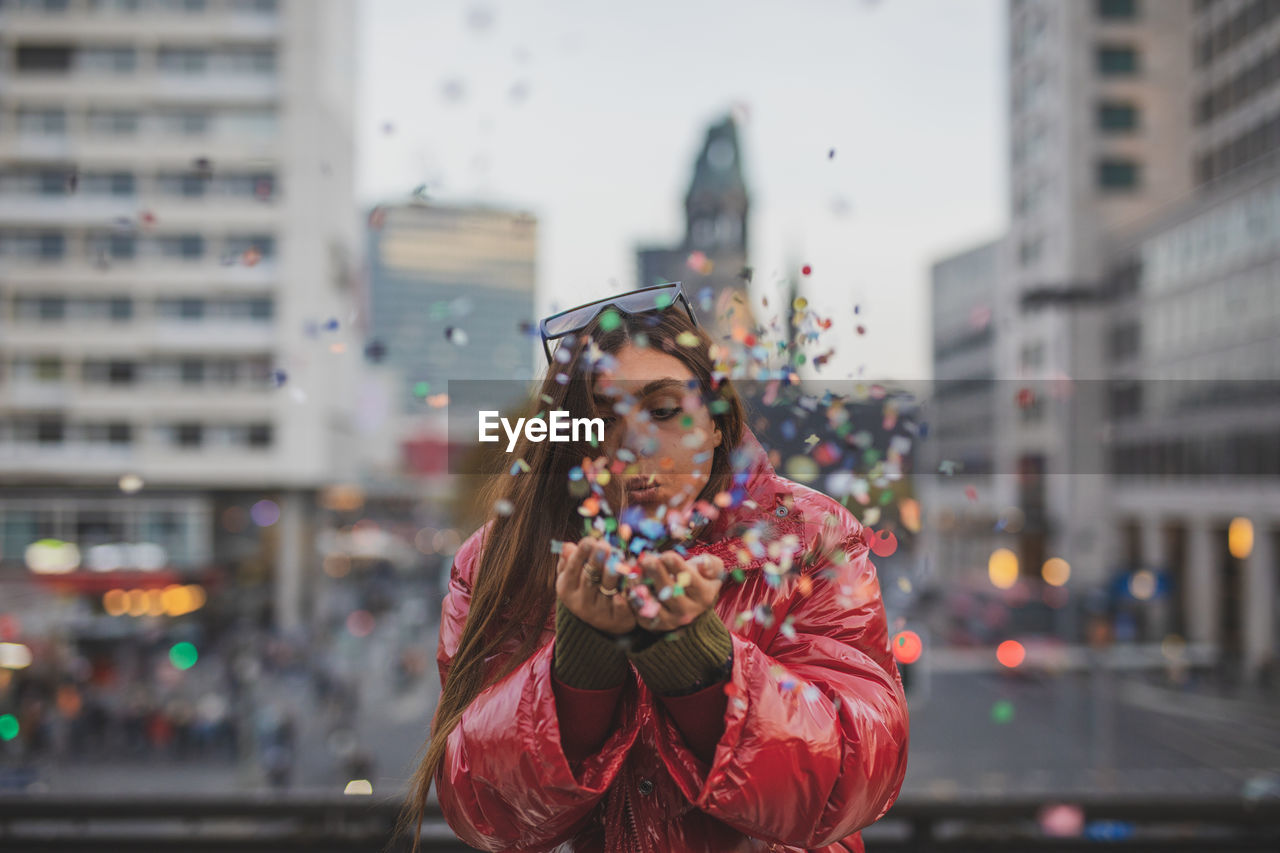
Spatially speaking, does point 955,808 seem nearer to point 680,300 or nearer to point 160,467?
point 680,300

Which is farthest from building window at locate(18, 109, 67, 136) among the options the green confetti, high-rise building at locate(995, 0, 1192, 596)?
high-rise building at locate(995, 0, 1192, 596)

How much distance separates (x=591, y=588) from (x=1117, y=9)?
124ft

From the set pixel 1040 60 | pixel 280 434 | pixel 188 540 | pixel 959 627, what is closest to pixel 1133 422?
pixel 959 627

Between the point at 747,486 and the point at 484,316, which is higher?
the point at 484,316

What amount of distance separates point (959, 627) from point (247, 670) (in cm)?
2429

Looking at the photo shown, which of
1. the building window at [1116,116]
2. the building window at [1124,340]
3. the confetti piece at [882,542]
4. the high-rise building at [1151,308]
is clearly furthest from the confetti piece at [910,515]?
the building window at [1116,116]

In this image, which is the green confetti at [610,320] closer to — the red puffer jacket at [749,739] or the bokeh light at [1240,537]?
the red puffer jacket at [749,739]

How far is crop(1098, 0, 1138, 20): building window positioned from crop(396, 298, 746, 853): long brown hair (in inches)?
1452

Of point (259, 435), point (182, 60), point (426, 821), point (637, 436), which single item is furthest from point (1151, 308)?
point (182, 60)

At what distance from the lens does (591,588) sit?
44.4 inches

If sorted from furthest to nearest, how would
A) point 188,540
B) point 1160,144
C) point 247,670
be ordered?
point 1160,144 → point 188,540 → point 247,670

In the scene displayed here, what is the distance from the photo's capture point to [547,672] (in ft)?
4.16

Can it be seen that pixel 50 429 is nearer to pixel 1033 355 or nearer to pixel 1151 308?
pixel 1033 355

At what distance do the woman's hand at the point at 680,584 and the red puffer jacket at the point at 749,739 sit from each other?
148 mm
